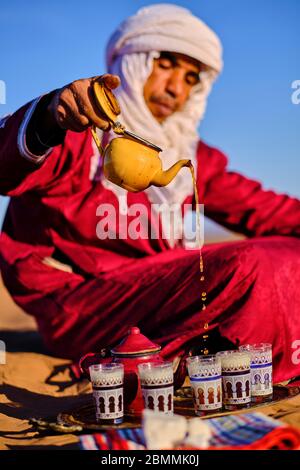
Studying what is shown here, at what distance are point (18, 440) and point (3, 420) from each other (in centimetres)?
40

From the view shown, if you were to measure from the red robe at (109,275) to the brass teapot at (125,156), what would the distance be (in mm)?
511

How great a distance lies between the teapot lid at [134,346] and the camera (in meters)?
2.72

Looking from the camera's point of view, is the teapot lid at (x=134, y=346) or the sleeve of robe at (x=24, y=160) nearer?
the teapot lid at (x=134, y=346)

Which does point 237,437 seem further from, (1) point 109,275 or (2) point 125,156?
(1) point 109,275

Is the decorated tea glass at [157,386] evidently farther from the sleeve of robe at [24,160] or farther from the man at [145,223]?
the sleeve of robe at [24,160]

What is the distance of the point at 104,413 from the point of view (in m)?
2.62

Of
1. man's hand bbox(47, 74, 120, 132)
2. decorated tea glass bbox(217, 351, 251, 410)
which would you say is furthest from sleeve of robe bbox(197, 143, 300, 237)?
decorated tea glass bbox(217, 351, 251, 410)

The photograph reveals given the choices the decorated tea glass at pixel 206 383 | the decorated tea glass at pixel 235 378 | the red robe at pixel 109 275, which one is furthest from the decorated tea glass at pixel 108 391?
the red robe at pixel 109 275

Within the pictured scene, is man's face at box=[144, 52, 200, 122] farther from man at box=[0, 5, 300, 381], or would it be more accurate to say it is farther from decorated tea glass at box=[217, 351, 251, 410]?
decorated tea glass at box=[217, 351, 251, 410]

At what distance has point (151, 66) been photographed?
4.53 metres

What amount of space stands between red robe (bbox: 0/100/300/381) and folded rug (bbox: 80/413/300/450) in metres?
1.02

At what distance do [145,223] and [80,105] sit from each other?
1546 millimetres

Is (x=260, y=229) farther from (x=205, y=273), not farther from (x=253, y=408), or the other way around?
(x=253, y=408)

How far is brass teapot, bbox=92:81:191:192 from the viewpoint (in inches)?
108
